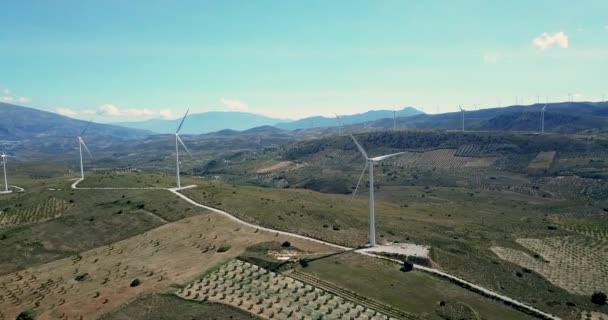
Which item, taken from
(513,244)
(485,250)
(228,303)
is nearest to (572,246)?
(513,244)

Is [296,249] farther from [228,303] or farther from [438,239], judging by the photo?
[438,239]

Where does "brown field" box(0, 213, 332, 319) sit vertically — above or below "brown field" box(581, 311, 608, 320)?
above

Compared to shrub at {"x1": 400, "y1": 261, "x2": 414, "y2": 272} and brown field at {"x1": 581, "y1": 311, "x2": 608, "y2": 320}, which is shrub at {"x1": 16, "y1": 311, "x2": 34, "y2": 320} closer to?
shrub at {"x1": 400, "y1": 261, "x2": 414, "y2": 272}

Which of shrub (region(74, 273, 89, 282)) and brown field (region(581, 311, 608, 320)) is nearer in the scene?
brown field (region(581, 311, 608, 320))

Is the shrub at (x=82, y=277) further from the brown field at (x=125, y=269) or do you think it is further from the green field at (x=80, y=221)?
the green field at (x=80, y=221)

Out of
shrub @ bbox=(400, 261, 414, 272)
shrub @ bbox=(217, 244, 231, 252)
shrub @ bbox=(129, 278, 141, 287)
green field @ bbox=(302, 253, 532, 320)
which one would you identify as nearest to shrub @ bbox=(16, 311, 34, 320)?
shrub @ bbox=(129, 278, 141, 287)

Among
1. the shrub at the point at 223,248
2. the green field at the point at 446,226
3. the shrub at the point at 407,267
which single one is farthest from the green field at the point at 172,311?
the green field at the point at 446,226
